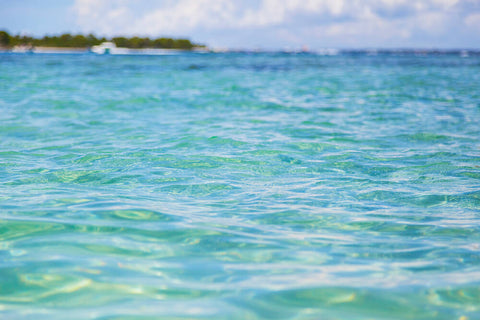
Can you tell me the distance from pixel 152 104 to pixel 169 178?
33.2 feet

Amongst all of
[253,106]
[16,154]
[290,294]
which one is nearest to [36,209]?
[290,294]

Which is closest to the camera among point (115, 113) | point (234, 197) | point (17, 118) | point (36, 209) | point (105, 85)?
point (36, 209)

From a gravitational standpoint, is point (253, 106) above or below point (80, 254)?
above

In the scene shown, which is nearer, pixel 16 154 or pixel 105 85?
pixel 16 154

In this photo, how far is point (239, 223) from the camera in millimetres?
4742

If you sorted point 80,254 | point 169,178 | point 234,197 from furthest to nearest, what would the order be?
point 169,178 → point 234,197 → point 80,254

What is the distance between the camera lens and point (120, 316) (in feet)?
9.55

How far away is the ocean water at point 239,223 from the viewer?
10.4ft

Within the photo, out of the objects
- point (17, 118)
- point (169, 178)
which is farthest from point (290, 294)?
point (17, 118)

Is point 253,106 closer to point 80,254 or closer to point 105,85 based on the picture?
point 105,85

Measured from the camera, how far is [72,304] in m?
3.06

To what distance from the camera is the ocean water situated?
3.16 m

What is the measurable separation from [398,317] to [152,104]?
46.5 feet

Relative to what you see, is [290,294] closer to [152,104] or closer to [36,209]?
[36,209]
